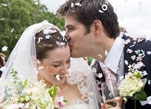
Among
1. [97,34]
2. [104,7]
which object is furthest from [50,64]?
[104,7]

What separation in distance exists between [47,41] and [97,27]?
78cm

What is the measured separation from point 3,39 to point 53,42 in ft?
48.2

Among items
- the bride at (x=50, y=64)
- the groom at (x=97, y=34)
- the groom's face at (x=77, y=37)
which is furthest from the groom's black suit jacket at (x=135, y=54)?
the bride at (x=50, y=64)

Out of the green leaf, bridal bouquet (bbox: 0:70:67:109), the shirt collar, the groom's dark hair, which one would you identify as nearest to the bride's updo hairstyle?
the groom's dark hair

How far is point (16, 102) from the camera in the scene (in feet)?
9.46

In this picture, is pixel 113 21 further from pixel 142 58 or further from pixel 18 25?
pixel 18 25

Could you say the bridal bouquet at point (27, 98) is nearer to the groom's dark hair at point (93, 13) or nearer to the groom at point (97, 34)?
the groom at point (97, 34)

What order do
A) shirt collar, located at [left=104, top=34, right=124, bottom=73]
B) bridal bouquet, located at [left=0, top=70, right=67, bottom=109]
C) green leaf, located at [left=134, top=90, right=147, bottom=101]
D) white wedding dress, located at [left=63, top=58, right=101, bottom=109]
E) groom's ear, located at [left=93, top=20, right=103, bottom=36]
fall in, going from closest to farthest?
bridal bouquet, located at [left=0, top=70, right=67, bottom=109]
green leaf, located at [left=134, top=90, right=147, bottom=101]
shirt collar, located at [left=104, top=34, right=124, bottom=73]
groom's ear, located at [left=93, top=20, right=103, bottom=36]
white wedding dress, located at [left=63, top=58, right=101, bottom=109]

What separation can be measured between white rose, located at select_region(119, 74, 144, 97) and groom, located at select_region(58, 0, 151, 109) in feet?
1.12

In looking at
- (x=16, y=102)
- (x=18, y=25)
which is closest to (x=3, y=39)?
(x=18, y=25)

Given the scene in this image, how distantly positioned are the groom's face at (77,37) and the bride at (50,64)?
105mm

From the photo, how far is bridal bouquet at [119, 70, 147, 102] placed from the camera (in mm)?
3244

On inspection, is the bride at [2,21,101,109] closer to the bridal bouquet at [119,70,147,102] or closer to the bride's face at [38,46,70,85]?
the bride's face at [38,46,70,85]

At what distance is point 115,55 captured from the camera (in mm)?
3777
